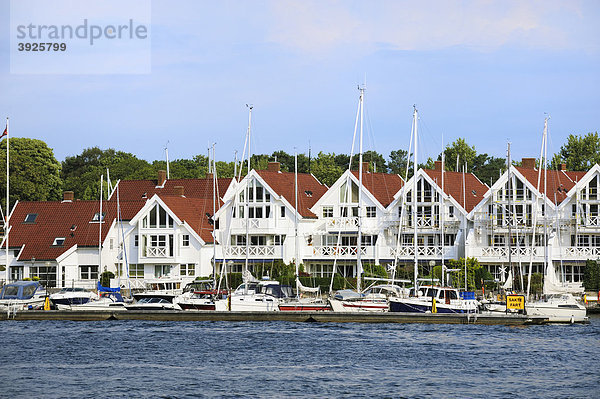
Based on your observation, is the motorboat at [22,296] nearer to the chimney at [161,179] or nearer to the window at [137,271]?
the window at [137,271]

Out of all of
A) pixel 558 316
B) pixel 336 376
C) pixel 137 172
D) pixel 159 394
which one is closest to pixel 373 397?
pixel 336 376

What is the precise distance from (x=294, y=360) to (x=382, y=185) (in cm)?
4225

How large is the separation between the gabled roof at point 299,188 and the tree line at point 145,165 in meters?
9.82

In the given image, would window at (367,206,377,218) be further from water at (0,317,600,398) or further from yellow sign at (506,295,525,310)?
yellow sign at (506,295,525,310)

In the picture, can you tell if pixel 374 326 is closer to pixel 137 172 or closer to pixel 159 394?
pixel 159 394

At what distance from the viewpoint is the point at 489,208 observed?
269 ft

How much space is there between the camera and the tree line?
366ft

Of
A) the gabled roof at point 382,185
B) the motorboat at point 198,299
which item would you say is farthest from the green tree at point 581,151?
the motorboat at point 198,299

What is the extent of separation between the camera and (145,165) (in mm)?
129875

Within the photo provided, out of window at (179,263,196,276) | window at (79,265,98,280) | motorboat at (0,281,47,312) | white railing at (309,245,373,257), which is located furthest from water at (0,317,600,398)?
white railing at (309,245,373,257)

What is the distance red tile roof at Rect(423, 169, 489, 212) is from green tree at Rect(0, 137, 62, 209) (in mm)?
47391

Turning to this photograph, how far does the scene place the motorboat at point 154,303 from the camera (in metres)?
66.2

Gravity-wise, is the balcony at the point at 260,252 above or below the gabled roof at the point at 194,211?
below

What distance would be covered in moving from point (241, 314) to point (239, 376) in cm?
2091
